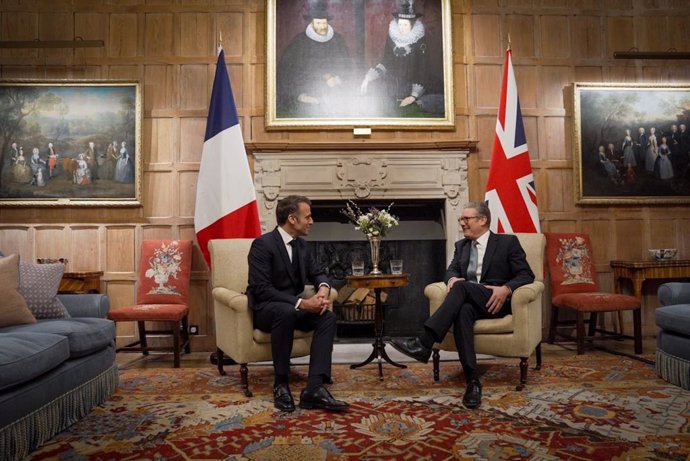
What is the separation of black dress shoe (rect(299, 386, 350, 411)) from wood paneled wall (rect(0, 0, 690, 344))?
7.71 feet

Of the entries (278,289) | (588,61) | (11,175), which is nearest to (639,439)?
(278,289)

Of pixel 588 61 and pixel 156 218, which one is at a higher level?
pixel 588 61

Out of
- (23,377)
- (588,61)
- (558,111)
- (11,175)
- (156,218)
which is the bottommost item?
(23,377)

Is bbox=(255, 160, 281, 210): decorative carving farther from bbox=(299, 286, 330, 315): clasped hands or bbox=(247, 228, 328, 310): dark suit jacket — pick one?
bbox=(299, 286, 330, 315): clasped hands

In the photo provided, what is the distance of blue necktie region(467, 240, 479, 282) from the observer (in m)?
3.56

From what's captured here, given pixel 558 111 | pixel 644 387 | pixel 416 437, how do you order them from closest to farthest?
pixel 416 437 → pixel 644 387 → pixel 558 111

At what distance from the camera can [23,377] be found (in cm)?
223

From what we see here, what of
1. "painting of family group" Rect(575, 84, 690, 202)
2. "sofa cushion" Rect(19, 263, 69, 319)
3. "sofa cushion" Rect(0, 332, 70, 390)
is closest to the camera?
"sofa cushion" Rect(0, 332, 70, 390)

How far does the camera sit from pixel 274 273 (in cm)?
328

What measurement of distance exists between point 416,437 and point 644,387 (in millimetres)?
1736

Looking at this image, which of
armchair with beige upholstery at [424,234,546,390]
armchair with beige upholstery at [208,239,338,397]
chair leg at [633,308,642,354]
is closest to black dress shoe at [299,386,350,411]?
armchair with beige upholstery at [208,239,338,397]

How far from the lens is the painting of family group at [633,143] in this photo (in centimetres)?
522

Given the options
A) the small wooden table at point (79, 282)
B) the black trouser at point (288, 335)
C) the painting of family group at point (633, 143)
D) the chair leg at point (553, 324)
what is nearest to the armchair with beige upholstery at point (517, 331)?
the black trouser at point (288, 335)

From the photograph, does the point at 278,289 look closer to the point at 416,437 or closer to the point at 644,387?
the point at 416,437
